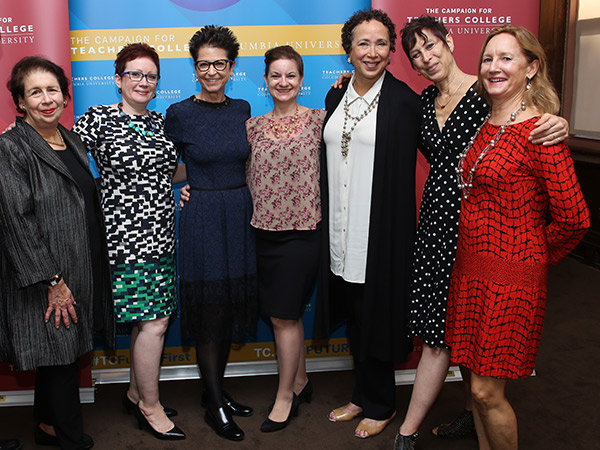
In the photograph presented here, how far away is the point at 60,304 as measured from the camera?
→ 93.5 inches

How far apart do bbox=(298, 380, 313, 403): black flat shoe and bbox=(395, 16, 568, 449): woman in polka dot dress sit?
701mm

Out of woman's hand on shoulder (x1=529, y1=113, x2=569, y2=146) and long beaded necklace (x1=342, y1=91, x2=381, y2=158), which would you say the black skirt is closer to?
long beaded necklace (x1=342, y1=91, x2=381, y2=158)

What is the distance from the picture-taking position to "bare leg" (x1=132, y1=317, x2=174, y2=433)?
8.93 feet

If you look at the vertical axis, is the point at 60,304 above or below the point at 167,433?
above

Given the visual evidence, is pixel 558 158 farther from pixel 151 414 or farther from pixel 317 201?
pixel 151 414

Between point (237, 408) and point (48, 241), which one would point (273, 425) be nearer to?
point (237, 408)

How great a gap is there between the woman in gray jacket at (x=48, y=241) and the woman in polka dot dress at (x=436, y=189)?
1426 mm

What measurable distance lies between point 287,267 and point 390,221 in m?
0.53

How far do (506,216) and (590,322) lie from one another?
2.97 meters

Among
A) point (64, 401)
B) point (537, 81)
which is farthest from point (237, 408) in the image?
point (537, 81)

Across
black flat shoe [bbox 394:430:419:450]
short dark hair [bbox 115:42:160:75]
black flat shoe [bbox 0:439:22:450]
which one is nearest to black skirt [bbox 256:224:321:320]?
black flat shoe [bbox 394:430:419:450]

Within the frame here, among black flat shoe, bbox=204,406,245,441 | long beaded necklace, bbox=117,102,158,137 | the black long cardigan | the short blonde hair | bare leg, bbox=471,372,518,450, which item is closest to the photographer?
the short blonde hair

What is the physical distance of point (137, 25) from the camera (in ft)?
10.3

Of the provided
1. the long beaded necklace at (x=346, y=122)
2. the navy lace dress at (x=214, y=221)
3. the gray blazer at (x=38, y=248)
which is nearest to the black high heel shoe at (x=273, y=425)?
the navy lace dress at (x=214, y=221)
